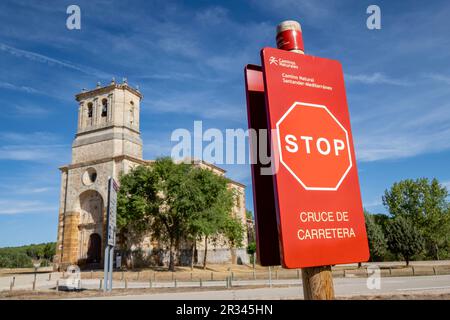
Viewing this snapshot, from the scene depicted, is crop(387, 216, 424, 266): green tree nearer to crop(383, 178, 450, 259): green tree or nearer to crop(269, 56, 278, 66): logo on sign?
crop(383, 178, 450, 259): green tree

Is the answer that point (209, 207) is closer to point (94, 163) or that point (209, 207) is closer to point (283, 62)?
point (94, 163)

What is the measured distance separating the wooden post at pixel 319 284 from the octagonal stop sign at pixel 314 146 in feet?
2.03

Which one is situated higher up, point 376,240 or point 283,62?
point 283,62

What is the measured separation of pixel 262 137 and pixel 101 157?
39992mm

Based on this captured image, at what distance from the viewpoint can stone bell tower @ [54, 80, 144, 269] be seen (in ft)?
125

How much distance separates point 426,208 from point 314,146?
58.0 meters

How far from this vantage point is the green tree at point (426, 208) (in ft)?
166

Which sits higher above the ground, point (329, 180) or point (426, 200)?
point (426, 200)

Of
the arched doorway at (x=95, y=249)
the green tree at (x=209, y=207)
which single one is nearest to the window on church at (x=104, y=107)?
the green tree at (x=209, y=207)

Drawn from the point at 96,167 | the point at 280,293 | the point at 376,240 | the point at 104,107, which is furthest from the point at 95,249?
the point at 376,240

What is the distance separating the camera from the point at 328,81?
109 inches

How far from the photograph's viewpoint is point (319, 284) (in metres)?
2.52

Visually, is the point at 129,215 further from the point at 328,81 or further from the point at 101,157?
the point at 328,81
